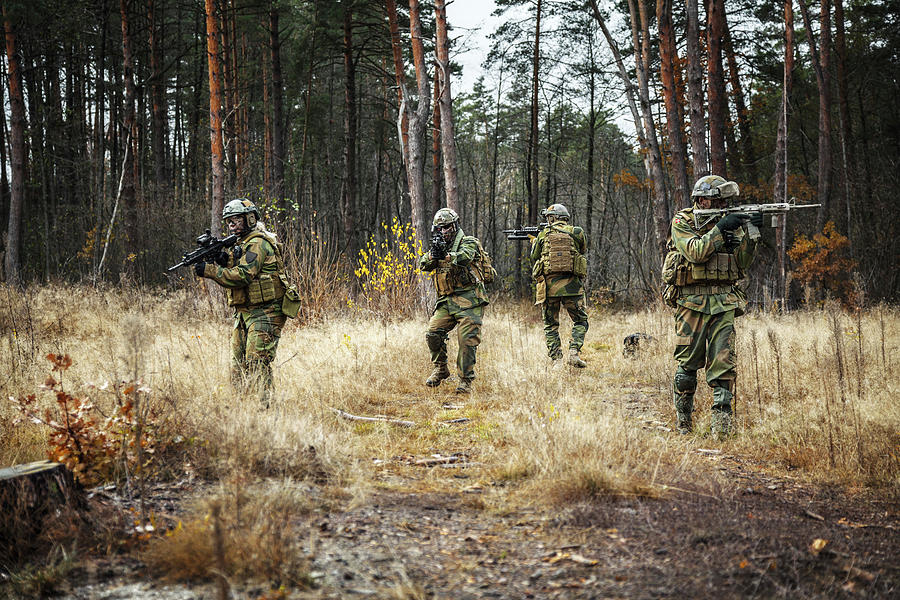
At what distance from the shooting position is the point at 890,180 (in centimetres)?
1750

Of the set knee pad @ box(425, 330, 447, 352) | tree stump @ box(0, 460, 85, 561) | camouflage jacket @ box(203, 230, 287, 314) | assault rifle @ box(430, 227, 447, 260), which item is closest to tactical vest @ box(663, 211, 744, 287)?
assault rifle @ box(430, 227, 447, 260)

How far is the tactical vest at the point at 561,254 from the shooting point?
8219 millimetres

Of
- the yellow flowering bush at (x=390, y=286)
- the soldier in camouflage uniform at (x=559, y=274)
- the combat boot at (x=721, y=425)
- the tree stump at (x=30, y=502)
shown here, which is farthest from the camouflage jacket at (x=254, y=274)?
the yellow flowering bush at (x=390, y=286)

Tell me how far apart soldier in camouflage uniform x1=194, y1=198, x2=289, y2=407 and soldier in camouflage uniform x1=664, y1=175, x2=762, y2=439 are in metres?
3.51

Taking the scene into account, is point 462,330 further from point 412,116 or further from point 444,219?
point 412,116

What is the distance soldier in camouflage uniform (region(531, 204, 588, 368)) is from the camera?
27.1ft

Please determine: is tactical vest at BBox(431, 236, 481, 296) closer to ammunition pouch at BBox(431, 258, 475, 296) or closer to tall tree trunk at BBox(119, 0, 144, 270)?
ammunition pouch at BBox(431, 258, 475, 296)

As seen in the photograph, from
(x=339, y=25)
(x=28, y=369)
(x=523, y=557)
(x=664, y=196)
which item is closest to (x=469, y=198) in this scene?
(x=339, y=25)

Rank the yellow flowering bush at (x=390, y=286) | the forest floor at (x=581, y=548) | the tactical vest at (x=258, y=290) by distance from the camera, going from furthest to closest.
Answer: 1. the yellow flowering bush at (x=390, y=286)
2. the tactical vest at (x=258, y=290)
3. the forest floor at (x=581, y=548)

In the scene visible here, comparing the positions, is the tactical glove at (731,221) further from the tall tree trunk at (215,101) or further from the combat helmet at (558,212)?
the tall tree trunk at (215,101)

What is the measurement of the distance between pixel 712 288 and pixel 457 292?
9.28 ft

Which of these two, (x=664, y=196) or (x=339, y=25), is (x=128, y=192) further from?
(x=664, y=196)

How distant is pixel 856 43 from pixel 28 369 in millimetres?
22752

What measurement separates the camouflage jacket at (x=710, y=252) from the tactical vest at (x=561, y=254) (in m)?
3.01
